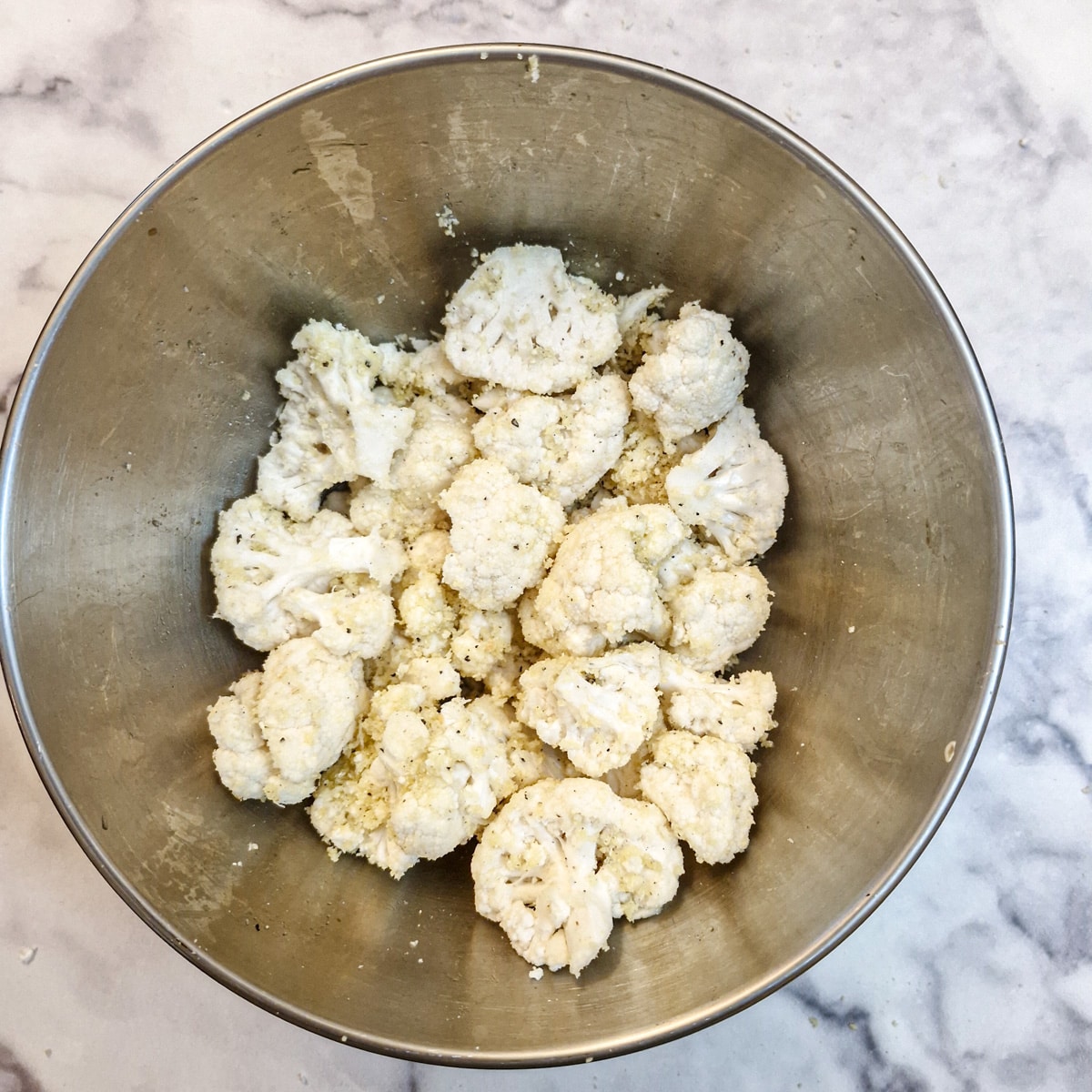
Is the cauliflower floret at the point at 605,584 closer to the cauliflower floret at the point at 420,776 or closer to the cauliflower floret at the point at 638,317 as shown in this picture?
the cauliflower floret at the point at 420,776

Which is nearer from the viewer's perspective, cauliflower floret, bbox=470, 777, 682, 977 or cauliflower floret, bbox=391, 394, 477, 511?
cauliflower floret, bbox=470, 777, 682, 977

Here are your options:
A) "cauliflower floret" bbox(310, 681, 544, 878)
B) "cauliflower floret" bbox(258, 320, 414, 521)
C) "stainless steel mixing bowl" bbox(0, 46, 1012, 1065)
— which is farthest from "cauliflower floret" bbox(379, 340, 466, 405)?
"cauliflower floret" bbox(310, 681, 544, 878)

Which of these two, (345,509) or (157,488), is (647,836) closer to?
(345,509)

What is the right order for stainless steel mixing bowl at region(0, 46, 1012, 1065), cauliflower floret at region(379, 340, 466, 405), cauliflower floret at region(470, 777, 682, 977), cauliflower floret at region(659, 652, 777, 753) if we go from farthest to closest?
1. cauliflower floret at region(379, 340, 466, 405)
2. cauliflower floret at region(659, 652, 777, 753)
3. cauliflower floret at region(470, 777, 682, 977)
4. stainless steel mixing bowl at region(0, 46, 1012, 1065)

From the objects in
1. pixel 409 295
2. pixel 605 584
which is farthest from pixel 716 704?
pixel 409 295

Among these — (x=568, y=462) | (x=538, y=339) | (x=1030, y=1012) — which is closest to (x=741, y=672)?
(x=568, y=462)

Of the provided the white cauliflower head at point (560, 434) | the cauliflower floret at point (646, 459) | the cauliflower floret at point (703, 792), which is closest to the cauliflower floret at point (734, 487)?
the cauliflower floret at point (646, 459)

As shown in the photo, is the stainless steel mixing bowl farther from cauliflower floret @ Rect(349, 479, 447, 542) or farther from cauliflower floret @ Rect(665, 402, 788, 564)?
cauliflower floret @ Rect(349, 479, 447, 542)

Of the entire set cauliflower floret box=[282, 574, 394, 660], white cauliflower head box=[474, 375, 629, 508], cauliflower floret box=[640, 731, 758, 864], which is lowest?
cauliflower floret box=[282, 574, 394, 660]
